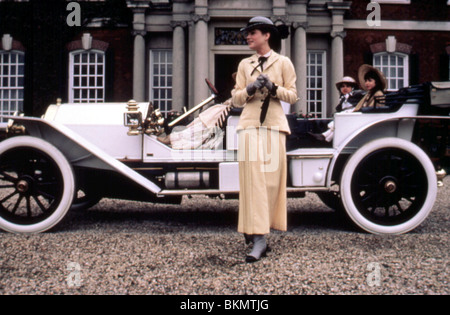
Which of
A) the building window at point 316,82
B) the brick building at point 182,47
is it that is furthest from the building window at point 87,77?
the building window at point 316,82

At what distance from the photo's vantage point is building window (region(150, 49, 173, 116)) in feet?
40.4

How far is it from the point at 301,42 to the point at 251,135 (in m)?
9.29

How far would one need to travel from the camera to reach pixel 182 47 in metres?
11.5

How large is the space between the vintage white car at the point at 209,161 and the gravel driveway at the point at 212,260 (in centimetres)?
27

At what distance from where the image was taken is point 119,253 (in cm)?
290

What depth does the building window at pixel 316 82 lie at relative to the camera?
1249 cm

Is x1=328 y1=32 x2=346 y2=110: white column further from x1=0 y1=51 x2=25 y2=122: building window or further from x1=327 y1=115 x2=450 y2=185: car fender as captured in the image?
x1=0 y1=51 x2=25 y2=122: building window

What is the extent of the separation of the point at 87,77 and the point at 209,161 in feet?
32.1

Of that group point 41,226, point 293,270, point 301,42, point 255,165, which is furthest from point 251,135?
point 301,42

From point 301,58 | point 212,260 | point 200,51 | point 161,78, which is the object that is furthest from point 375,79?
point 161,78

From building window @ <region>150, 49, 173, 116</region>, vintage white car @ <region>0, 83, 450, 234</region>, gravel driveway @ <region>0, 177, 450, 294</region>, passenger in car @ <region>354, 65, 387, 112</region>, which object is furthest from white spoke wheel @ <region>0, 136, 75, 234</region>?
building window @ <region>150, 49, 173, 116</region>

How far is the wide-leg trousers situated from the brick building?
8.35 metres
